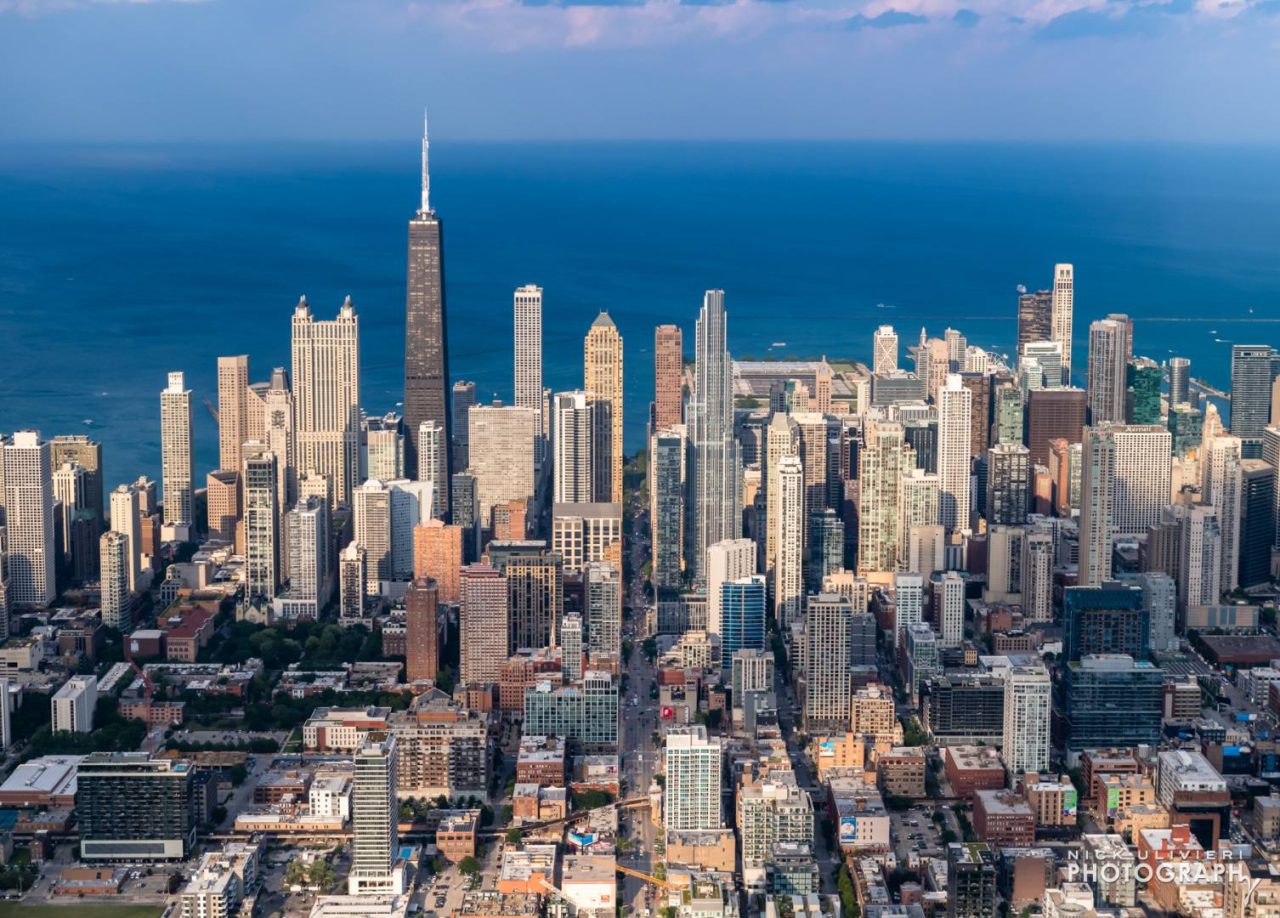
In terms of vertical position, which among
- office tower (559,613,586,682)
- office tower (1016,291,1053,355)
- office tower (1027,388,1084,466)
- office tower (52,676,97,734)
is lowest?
office tower (52,676,97,734)

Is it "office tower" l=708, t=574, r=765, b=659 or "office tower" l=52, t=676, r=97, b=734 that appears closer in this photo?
"office tower" l=52, t=676, r=97, b=734

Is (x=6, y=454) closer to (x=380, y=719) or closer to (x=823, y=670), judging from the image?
(x=380, y=719)

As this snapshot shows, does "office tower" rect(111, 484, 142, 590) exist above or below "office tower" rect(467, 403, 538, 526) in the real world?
below

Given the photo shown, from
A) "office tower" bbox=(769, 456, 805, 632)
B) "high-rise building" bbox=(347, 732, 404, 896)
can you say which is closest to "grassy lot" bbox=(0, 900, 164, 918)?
"high-rise building" bbox=(347, 732, 404, 896)

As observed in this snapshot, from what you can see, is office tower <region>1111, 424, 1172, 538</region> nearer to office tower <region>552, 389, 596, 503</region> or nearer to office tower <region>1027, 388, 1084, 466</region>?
office tower <region>1027, 388, 1084, 466</region>

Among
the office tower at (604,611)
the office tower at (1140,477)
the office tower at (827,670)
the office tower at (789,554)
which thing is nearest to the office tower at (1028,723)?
the office tower at (827,670)

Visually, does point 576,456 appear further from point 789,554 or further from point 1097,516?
point 1097,516

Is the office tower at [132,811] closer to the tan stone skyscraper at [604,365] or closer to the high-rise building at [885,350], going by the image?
the tan stone skyscraper at [604,365]

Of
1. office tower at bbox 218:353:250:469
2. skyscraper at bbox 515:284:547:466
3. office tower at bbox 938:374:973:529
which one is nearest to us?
office tower at bbox 938:374:973:529
